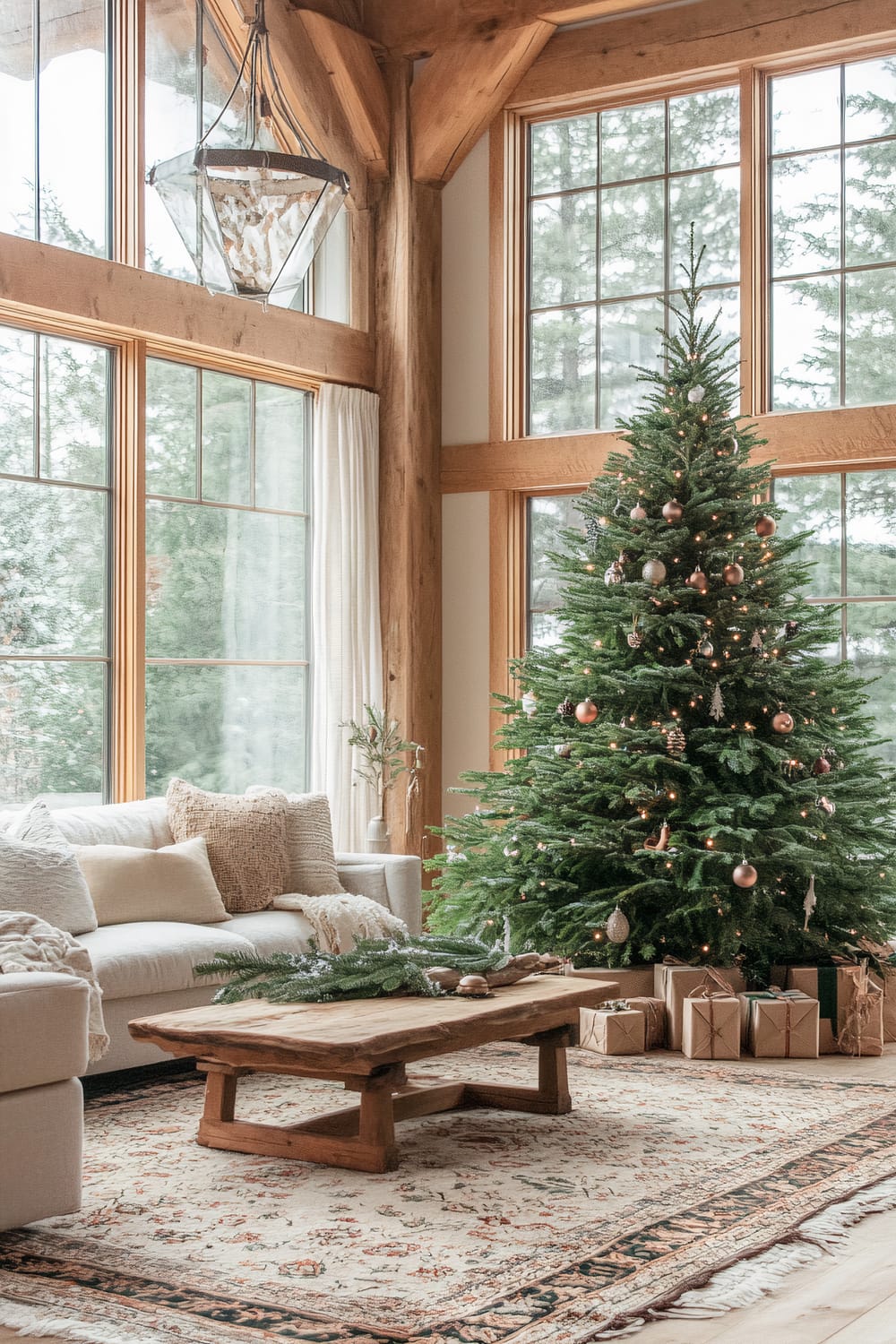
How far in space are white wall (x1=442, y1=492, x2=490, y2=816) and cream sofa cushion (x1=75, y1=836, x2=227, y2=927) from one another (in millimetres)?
2454

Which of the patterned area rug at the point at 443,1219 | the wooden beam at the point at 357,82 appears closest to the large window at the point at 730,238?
the wooden beam at the point at 357,82

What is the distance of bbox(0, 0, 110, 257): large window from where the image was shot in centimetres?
583

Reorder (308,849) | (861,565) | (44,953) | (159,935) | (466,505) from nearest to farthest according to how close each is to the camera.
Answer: (44,953) < (159,935) < (308,849) < (861,565) < (466,505)

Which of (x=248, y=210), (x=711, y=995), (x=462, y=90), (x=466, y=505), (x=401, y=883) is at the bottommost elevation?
(x=711, y=995)

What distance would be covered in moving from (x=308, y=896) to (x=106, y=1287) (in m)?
2.72

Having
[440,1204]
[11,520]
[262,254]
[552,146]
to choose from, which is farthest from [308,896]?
[552,146]

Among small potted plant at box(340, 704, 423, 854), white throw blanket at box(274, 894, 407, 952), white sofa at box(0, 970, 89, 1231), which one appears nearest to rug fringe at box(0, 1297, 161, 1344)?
white sofa at box(0, 970, 89, 1231)

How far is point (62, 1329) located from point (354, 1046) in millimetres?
889

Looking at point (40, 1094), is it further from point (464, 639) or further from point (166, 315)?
point (464, 639)

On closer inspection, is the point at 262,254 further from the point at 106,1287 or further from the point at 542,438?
the point at 542,438

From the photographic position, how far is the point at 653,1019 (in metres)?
5.22

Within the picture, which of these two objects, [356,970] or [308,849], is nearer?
[356,970]

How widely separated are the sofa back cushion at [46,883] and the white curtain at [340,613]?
94.2 inches

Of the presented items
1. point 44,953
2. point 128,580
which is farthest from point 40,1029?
point 128,580
